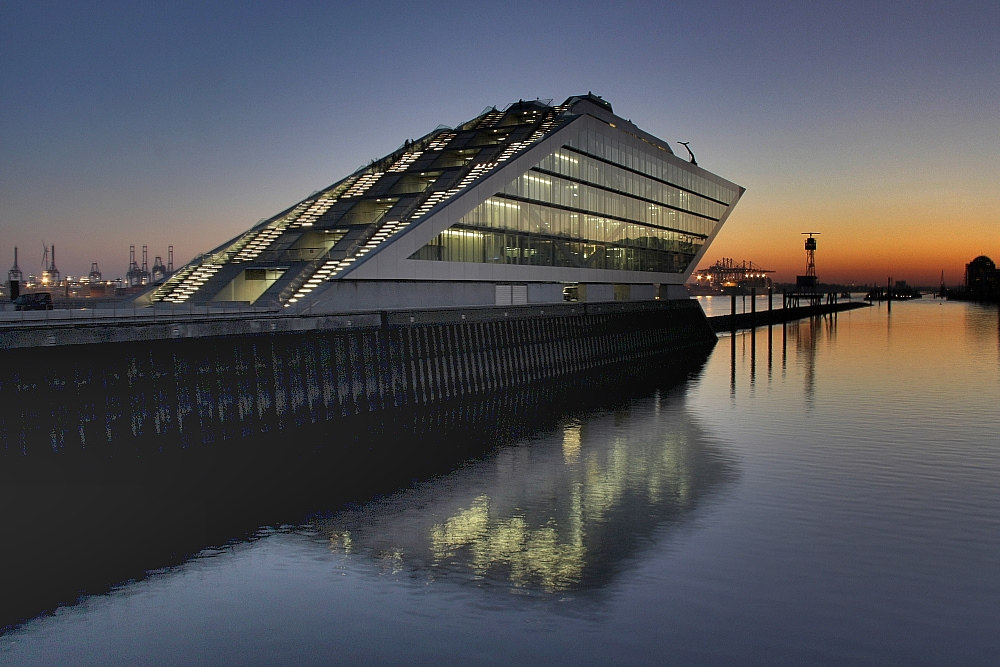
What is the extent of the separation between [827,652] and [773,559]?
427 cm

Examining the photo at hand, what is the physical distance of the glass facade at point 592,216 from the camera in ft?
168

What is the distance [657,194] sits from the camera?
77.2 metres

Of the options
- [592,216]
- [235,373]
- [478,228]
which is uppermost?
[592,216]

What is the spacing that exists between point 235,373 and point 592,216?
41.9 metres

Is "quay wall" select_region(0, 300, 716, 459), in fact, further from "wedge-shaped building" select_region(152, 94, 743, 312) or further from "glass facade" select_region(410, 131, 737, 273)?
"glass facade" select_region(410, 131, 737, 273)

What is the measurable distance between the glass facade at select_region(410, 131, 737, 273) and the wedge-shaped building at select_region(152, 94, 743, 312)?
14cm

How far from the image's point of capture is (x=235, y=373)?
89.6ft

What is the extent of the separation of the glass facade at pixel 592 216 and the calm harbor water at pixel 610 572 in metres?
24.1

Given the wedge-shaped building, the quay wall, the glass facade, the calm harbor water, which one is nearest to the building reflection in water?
the calm harbor water

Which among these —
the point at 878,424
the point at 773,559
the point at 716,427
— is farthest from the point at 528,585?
the point at 878,424

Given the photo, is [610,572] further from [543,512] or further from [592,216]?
[592,216]

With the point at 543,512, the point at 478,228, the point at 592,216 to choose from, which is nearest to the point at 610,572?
the point at 543,512

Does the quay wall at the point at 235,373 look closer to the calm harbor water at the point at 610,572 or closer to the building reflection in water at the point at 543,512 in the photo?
the calm harbor water at the point at 610,572

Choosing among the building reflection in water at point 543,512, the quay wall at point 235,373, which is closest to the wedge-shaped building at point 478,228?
the quay wall at point 235,373
